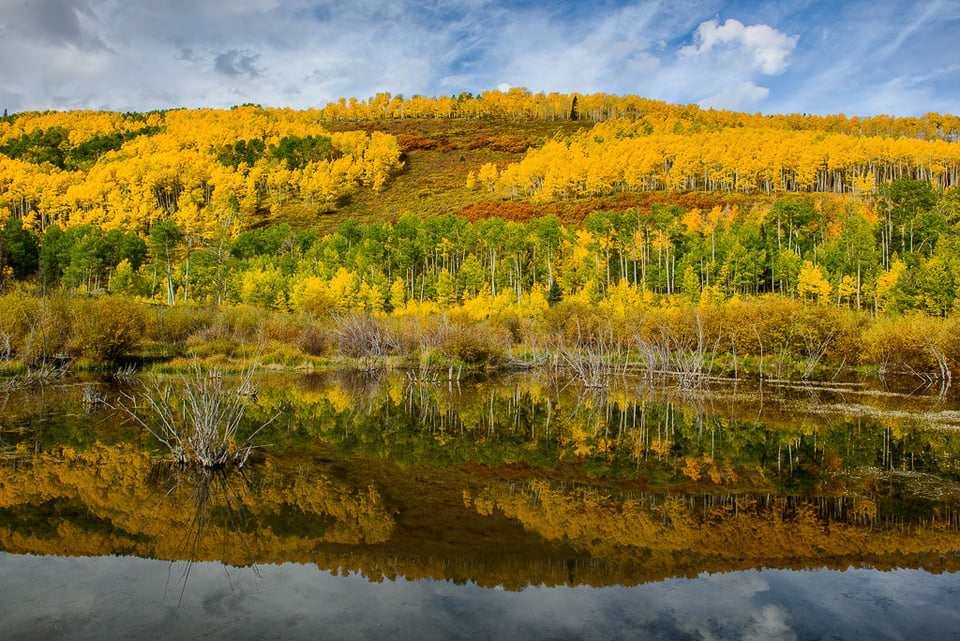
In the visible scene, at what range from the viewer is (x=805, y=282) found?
47.0 meters

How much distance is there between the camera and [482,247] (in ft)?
211

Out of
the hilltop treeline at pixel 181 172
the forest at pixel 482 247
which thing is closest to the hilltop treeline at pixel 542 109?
the forest at pixel 482 247

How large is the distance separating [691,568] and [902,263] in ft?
163

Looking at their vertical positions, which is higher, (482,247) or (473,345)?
(482,247)

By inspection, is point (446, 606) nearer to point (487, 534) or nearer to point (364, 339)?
point (487, 534)

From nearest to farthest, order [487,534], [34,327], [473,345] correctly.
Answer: [487,534] → [34,327] → [473,345]

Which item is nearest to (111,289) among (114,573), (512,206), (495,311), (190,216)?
(190,216)

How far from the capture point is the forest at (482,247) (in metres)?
29.4

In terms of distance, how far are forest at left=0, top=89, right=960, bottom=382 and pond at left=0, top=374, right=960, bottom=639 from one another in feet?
38.7

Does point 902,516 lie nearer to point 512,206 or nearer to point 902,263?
point 902,263

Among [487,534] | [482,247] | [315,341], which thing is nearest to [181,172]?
[482,247]

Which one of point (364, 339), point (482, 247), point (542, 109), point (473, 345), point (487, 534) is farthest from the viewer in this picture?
point (542, 109)

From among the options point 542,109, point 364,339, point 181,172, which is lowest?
point 364,339

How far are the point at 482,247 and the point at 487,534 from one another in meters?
57.4
